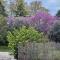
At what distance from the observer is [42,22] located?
4306 centimetres

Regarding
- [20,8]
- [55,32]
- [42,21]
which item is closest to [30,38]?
[55,32]

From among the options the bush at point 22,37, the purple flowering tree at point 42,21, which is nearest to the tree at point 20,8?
the purple flowering tree at point 42,21

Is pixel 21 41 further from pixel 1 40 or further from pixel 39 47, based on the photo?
pixel 1 40

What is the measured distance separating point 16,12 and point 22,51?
42.7 meters

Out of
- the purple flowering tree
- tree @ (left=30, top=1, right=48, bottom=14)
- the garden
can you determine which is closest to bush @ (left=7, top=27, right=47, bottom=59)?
the garden

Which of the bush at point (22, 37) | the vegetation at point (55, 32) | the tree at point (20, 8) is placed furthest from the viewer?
the tree at point (20, 8)

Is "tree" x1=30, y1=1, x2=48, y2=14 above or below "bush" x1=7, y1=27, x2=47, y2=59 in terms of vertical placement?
below

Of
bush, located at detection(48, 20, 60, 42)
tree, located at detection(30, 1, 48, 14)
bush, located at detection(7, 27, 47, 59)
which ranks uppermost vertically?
bush, located at detection(7, 27, 47, 59)

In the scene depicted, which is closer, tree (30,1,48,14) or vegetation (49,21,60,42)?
vegetation (49,21,60,42)

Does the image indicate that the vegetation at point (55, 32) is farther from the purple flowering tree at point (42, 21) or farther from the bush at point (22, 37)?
the bush at point (22, 37)

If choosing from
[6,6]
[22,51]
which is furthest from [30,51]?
[6,6]

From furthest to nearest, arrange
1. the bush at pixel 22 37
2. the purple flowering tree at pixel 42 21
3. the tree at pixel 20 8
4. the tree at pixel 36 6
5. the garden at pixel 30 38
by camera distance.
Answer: the tree at pixel 36 6
the tree at pixel 20 8
the purple flowering tree at pixel 42 21
the bush at pixel 22 37
the garden at pixel 30 38

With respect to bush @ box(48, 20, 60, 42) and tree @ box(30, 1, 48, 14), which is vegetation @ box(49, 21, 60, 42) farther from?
tree @ box(30, 1, 48, 14)

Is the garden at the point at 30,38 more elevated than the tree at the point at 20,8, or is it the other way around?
the garden at the point at 30,38
